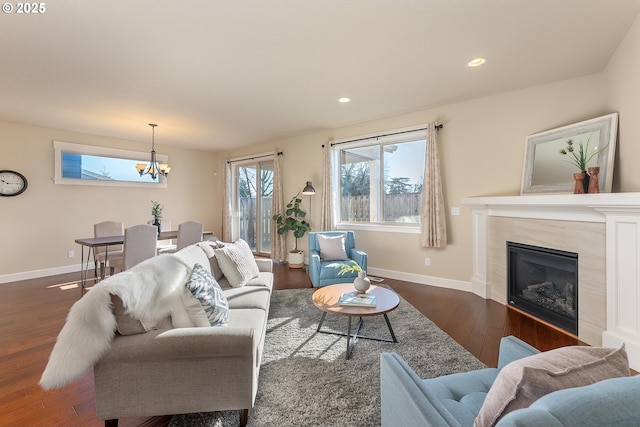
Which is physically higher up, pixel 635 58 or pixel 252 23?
pixel 252 23

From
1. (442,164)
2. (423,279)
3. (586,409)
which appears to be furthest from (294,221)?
(586,409)

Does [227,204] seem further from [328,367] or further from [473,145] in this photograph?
[328,367]

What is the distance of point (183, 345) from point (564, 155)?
4020 millimetres

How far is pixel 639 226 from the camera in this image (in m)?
2.13

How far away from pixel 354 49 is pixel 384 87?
38.9 inches

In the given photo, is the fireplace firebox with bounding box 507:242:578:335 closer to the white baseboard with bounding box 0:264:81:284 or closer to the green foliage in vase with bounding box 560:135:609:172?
the green foliage in vase with bounding box 560:135:609:172

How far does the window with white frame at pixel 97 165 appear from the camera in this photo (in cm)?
518

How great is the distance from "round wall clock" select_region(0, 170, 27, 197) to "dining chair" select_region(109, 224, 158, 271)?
93.5 inches

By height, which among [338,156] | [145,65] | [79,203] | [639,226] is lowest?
[639,226]

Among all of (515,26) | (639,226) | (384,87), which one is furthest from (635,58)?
(384,87)

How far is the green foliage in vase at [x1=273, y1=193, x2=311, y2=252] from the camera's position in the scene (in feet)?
18.1

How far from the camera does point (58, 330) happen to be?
113 inches

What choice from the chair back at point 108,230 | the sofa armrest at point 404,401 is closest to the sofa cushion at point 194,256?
the sofa armrest at point 404,401

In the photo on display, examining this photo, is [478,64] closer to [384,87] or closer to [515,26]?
[515,26]
